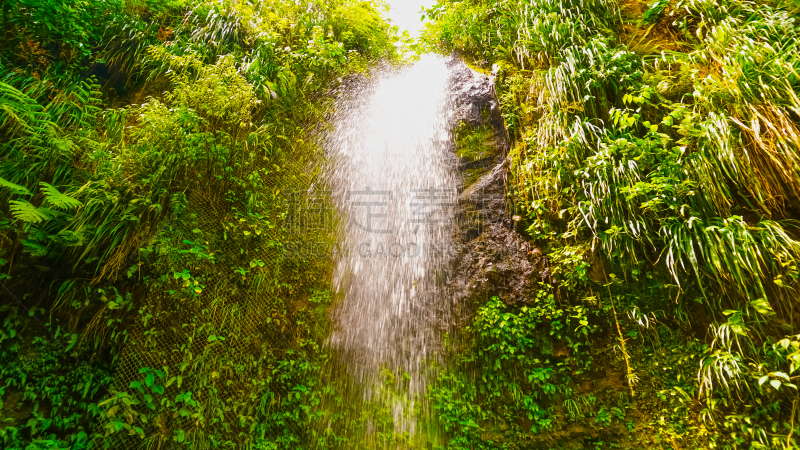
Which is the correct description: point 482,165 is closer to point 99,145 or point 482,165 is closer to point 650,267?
point 650,267

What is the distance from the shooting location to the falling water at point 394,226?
3299 millimetres

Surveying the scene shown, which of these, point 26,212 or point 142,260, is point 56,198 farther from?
point 142,260

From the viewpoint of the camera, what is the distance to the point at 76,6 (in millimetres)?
4016

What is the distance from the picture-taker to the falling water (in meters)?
3.30

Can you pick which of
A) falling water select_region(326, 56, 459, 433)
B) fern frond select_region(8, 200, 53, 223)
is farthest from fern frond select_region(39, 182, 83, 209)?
falling water select_region(326, 56, 459, 433)

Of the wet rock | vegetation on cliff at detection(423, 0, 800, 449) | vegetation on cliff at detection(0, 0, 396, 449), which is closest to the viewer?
vegetation on cliff at detection(423, 0, 800, 449)

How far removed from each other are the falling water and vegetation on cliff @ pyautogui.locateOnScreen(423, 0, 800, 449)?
58 centimetres

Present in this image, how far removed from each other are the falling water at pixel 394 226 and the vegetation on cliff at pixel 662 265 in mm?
575

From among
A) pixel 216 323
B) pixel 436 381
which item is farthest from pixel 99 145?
pixel 436 381

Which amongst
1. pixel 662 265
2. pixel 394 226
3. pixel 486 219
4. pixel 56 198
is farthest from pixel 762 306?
pixel 56 198

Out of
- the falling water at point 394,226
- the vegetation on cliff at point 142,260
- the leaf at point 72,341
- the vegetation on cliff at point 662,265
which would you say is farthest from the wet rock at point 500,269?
the leaf at point 72,341

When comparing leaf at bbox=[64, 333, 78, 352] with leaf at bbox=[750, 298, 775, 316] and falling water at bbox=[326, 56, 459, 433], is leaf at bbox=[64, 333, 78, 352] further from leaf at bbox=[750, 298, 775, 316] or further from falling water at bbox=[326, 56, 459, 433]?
leaf at bbox=[750, 298, 775, 316]

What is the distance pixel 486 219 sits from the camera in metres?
3.84

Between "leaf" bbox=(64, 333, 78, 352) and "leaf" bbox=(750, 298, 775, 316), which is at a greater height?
"leaf" bbox=(750, 298, 775, 316)
